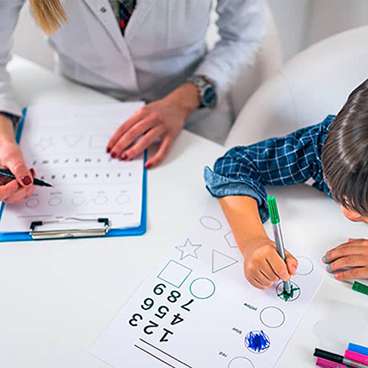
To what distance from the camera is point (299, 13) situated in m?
1.47

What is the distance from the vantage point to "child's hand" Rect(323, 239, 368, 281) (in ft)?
2.50

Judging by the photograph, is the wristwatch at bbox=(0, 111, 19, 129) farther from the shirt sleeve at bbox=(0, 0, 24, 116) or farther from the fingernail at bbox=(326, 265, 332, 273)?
the fingernail at bbox=(326, 265, 332, 273)

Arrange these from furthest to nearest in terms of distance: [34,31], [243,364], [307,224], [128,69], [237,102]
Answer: [34,31] → [237,102] → [128,69] → [307,224] → [243,364]

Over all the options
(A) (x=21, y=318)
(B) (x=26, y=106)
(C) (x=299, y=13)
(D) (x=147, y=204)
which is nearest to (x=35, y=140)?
(B) (x=26, y=106)

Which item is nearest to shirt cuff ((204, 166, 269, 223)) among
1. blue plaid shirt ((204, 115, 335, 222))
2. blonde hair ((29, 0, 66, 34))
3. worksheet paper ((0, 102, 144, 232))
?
blue plaid shirt ((204, 115, 335, 222))

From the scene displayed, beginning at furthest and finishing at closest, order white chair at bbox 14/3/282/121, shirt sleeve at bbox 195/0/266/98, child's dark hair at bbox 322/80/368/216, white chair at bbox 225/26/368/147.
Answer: white chair at bbox 14/3/282/121 < shirt sleeve at bbox 195/0/266/98 < white chair at bbox 225/26/368/147 < child's dark hair at bbox 322/80/368/216

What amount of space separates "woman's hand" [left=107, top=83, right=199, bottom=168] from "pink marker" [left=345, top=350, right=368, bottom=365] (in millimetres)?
393

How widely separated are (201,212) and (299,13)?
0.80 meters

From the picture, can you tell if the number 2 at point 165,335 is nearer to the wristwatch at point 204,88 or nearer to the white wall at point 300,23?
the wristwatch at point 204,88

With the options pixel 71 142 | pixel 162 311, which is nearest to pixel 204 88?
pixel 71 142

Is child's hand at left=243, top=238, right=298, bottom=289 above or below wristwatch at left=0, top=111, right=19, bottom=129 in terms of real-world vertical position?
below

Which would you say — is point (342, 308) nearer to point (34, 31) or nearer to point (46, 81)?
point (46, 81)

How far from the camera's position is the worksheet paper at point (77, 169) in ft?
2.78

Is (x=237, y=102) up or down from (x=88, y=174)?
down
